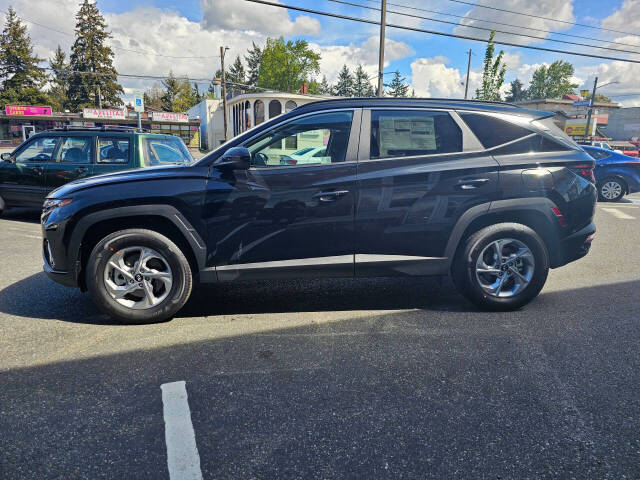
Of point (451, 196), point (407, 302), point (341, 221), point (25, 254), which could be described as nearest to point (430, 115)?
point (451, 196)

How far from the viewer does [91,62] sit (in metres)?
64.4

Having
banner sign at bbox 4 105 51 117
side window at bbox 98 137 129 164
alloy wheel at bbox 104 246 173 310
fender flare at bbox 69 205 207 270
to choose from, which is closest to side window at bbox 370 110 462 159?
fender flare at bbox 69 205 207 270

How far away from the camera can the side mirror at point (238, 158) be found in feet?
10.9

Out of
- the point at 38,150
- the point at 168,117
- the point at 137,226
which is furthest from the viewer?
the point at 168,117

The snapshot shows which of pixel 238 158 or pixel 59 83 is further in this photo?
pixel 59 83

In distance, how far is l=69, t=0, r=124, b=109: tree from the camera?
210 feet

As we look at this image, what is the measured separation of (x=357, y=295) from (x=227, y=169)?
1.84 m

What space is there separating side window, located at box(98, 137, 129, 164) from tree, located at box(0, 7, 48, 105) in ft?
225

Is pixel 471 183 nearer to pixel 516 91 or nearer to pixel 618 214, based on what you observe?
pixel 618 214

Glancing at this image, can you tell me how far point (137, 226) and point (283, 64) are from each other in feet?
232

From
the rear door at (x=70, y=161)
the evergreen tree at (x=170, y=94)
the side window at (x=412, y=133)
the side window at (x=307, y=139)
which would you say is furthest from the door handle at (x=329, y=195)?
the evergreen tree at (x=170, y=94)

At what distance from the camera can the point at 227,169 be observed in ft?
11.4

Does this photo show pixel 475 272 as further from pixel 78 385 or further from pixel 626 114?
pixel 626 114

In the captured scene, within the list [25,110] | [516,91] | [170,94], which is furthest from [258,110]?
[516,91]
